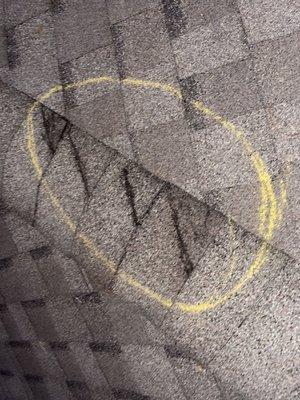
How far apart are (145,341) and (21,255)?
1921 millimetres

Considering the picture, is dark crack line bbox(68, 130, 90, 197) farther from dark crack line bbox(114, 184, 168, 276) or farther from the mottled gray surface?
dark crack line bbox(114, 184, 168, 276)

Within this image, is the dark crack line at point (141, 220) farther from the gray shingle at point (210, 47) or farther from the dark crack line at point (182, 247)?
the gray shingle at point (210, 47)

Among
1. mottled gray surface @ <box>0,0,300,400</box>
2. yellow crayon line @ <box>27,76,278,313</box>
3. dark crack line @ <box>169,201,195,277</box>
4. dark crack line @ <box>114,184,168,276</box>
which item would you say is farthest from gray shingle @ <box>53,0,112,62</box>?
dark crack line @ <box>169,201,195,277</box>

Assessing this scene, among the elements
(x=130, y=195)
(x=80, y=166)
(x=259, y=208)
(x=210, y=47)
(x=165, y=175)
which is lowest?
(x=259, y=208)

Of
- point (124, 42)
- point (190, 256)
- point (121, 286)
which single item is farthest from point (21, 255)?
point (124, 42)

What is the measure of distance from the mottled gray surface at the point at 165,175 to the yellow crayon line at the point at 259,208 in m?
0.04

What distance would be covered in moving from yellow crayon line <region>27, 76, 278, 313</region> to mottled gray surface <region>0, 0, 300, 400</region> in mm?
42

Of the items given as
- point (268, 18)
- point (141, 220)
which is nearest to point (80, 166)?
point (141, 220)

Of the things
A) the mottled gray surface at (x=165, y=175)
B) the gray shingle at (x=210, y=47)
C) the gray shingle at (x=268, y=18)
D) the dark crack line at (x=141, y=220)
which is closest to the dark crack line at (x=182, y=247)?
the mottled gray surface at (x=165, y=175)

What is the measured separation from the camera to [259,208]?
3.58m

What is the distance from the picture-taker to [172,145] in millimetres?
3857

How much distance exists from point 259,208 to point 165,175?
926 mm

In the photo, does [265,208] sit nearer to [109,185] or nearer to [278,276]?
[278,276]

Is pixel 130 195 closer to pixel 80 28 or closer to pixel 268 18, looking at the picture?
pixel 80 28
